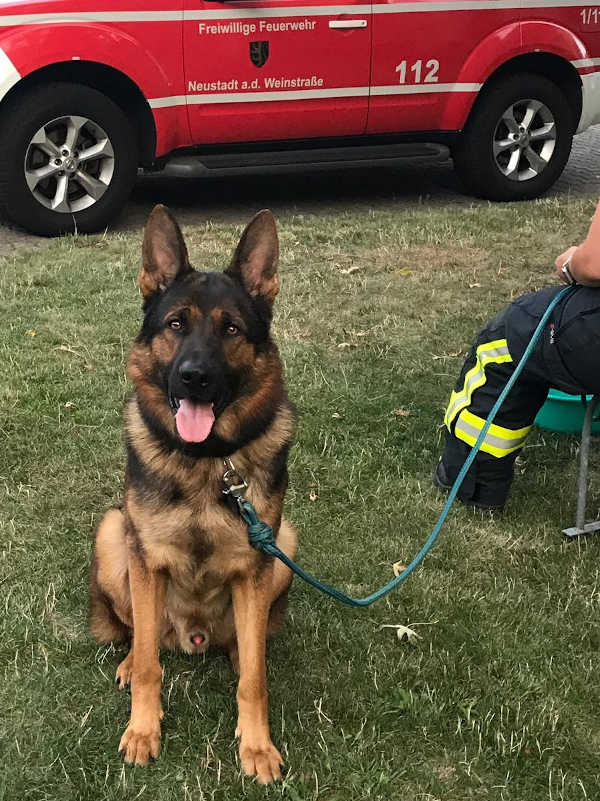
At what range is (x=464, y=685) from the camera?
3121 millimetres

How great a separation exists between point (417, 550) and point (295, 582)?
0.56 m

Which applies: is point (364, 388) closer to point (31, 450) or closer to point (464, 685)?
point (31, 450)

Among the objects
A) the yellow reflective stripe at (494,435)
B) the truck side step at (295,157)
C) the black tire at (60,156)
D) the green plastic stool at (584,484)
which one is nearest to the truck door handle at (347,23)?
the truck side step at (295,157)

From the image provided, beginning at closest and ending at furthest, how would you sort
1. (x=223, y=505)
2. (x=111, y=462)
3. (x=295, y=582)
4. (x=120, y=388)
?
(x=223, y=505) → (x=295, y=582) → (x=111, y=462) → (x=120, y=388)

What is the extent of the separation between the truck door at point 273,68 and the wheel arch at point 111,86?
1.18 feet

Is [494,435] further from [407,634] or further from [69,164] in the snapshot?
[69,164]

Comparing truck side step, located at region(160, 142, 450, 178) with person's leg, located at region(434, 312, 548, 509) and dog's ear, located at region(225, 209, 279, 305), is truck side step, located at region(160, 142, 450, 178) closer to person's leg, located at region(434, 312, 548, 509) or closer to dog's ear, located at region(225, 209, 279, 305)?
person's leg, located at region(434, 312, 548, 509)

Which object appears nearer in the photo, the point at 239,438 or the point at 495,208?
the point at 239,438

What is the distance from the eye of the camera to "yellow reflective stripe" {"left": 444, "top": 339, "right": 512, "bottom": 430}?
396 cm

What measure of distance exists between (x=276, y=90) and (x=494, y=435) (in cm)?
437

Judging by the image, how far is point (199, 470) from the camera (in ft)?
9.40

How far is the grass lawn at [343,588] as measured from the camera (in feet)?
→ 9.16

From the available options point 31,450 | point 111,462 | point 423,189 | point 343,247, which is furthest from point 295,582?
point 423,189

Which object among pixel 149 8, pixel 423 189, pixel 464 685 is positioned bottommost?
pixel 423 189
